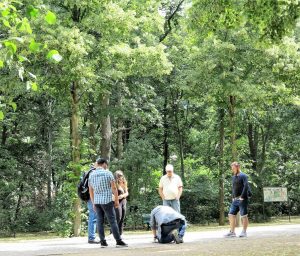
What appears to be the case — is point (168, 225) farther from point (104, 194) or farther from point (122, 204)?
point (122, 204)

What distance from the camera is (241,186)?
14.3m

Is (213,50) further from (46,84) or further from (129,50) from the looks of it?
(46,84)

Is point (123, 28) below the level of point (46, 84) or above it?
above

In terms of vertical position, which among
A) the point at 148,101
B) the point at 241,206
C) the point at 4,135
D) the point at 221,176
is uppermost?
the point at 148,101

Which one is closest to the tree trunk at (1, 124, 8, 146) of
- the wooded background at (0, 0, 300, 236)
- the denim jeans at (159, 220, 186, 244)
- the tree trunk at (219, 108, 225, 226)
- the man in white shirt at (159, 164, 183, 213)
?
the wooded background at (0, 0, 300, 236)

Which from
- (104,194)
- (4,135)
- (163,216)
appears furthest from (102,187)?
(4,135)

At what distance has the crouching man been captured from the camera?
41.2 ft

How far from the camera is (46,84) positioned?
1795 cm

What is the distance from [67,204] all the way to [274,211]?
17.2 m

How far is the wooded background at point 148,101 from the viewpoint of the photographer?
16.5 m

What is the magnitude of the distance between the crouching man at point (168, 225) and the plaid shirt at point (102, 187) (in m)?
1.32

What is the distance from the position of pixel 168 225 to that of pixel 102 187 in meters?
1.78

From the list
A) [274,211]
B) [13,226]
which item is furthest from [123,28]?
[274,211]

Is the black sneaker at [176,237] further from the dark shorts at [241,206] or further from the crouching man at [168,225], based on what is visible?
the dark shorts at [241,206]
